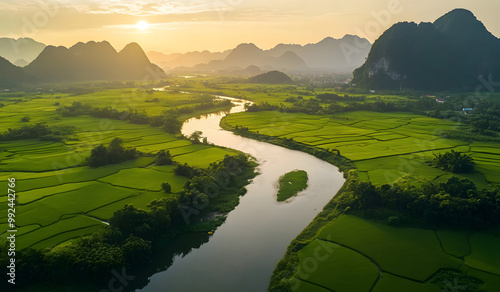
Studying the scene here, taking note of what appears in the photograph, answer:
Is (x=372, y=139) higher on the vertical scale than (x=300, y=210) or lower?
higher

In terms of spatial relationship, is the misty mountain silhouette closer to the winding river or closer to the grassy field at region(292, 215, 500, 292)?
the winding river

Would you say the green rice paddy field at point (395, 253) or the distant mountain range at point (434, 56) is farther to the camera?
the distant mountain range at point (434, 56)

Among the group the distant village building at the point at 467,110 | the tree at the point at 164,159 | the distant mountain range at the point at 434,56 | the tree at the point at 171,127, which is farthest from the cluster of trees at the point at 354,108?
the distant mountain range at the point at 434,56

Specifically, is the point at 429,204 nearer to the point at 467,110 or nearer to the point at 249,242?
the point at 249,242

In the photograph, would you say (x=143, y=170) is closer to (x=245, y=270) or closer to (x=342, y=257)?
(x=245, y=270)

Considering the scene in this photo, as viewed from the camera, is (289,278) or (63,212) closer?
(289,278)

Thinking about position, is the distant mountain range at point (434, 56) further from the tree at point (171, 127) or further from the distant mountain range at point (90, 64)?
the distant mountain range at point (90, 64)

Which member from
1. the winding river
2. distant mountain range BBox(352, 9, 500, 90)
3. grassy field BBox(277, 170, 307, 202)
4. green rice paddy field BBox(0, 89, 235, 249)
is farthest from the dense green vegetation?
distant mountain range BBox(352, 9, 500, 90)

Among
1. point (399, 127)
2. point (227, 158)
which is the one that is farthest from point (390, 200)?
point (399, 127)
